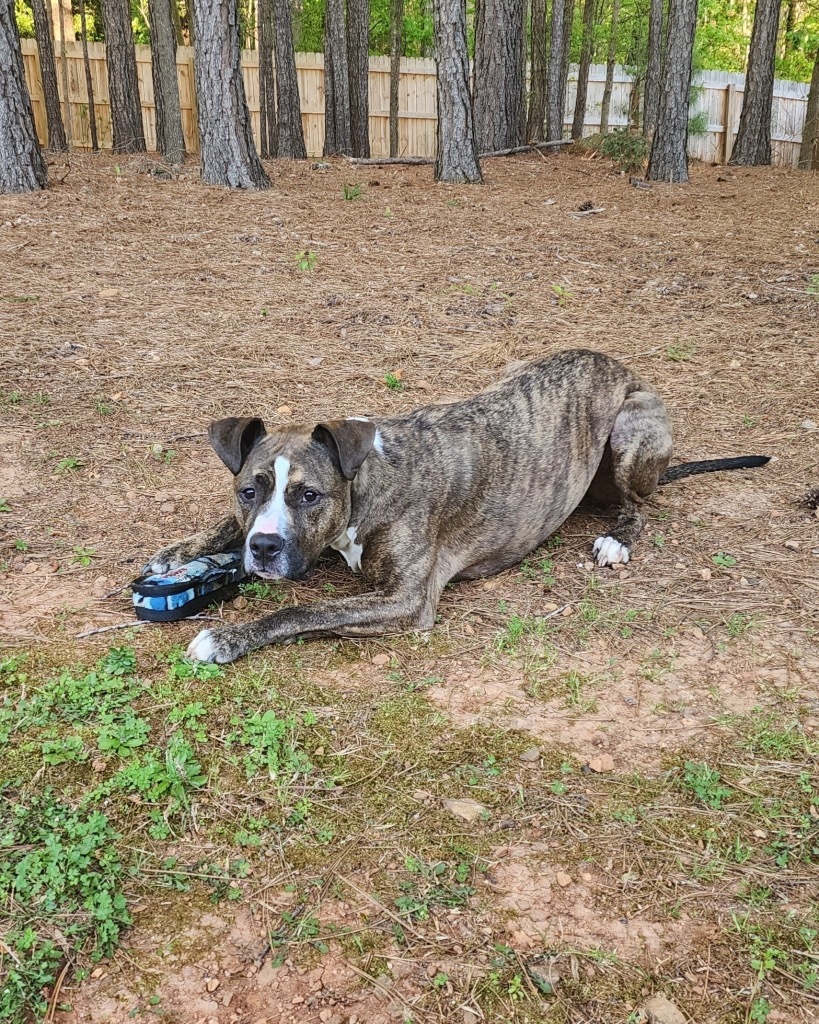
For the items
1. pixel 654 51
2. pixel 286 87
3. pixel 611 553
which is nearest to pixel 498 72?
pixel 286 87

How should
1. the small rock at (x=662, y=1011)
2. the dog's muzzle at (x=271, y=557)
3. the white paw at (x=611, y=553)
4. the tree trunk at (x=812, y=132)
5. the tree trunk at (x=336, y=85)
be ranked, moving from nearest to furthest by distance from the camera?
the small rock at (x=662, y=1011) → the dog's muzzle at (x=271, y=557) → the white paw at (x=611, y=553) → the tree trunk at (x=336, y=85) → the tree trunk at (x=812, y=132)

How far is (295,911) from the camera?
269 cm

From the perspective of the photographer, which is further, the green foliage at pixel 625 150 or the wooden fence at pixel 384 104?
the wooden fence at pixel 384 104

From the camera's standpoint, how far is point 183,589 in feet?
13.9

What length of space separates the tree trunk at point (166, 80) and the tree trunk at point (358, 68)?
4.58m

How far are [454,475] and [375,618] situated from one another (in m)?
0.99

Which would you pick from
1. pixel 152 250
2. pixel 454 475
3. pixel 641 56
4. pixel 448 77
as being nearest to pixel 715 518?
pixel 454 475

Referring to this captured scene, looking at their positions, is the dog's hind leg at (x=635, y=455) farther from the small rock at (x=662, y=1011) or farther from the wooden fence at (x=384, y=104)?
the wooden fence at (x=384, y=104)

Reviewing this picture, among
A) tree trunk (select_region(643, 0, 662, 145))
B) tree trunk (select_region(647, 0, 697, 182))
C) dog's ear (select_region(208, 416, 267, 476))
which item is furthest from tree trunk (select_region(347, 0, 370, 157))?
dog's ear (select_region(208, 416, 267, 476))

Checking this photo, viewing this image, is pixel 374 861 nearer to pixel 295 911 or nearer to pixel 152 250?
pixel 295 911

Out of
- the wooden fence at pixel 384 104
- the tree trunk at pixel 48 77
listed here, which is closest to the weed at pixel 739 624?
the tree trunk at pixel 48 77

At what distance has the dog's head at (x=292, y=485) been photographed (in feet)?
13.2

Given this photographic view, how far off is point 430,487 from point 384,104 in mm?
23731

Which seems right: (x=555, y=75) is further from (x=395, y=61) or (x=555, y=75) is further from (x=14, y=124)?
(x=14, y=124)
